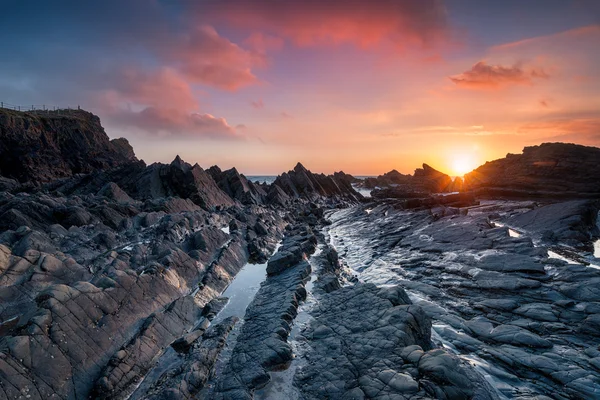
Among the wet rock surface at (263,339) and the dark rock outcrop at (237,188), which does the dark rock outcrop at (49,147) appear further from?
the wet rock surface at (263,339)

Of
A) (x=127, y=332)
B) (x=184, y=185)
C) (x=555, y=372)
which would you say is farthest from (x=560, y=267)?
(x=184, y=185)

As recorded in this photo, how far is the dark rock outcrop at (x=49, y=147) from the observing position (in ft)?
239

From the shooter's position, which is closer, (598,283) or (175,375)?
(175,375)

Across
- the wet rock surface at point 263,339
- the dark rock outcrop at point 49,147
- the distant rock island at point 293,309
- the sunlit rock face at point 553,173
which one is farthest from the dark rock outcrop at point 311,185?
the wet rock surface at point 263,339

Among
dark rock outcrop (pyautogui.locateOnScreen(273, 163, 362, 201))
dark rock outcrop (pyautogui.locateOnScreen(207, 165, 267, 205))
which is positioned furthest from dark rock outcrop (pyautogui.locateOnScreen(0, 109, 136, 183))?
dark rock outcrop (pyautogui.locateOnScreen(273, 163, 362, 201))

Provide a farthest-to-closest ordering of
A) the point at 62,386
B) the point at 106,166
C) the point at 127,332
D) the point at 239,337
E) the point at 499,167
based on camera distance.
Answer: the point at 106,166, the point at 499,167, the point at 239,337, the point at 127,332, the point at 62,386

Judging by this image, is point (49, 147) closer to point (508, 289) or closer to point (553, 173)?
point (508, 289)

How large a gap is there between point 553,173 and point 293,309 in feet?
192

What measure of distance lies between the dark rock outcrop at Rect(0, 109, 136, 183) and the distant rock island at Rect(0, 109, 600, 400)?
2167 inches

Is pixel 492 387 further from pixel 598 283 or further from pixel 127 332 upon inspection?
pixel 127 332

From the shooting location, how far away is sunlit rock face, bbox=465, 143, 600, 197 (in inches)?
1854

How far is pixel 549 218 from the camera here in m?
30.7

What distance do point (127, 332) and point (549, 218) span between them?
130ft

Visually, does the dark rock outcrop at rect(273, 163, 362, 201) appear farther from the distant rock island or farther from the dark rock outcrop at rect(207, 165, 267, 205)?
the distant rock island
